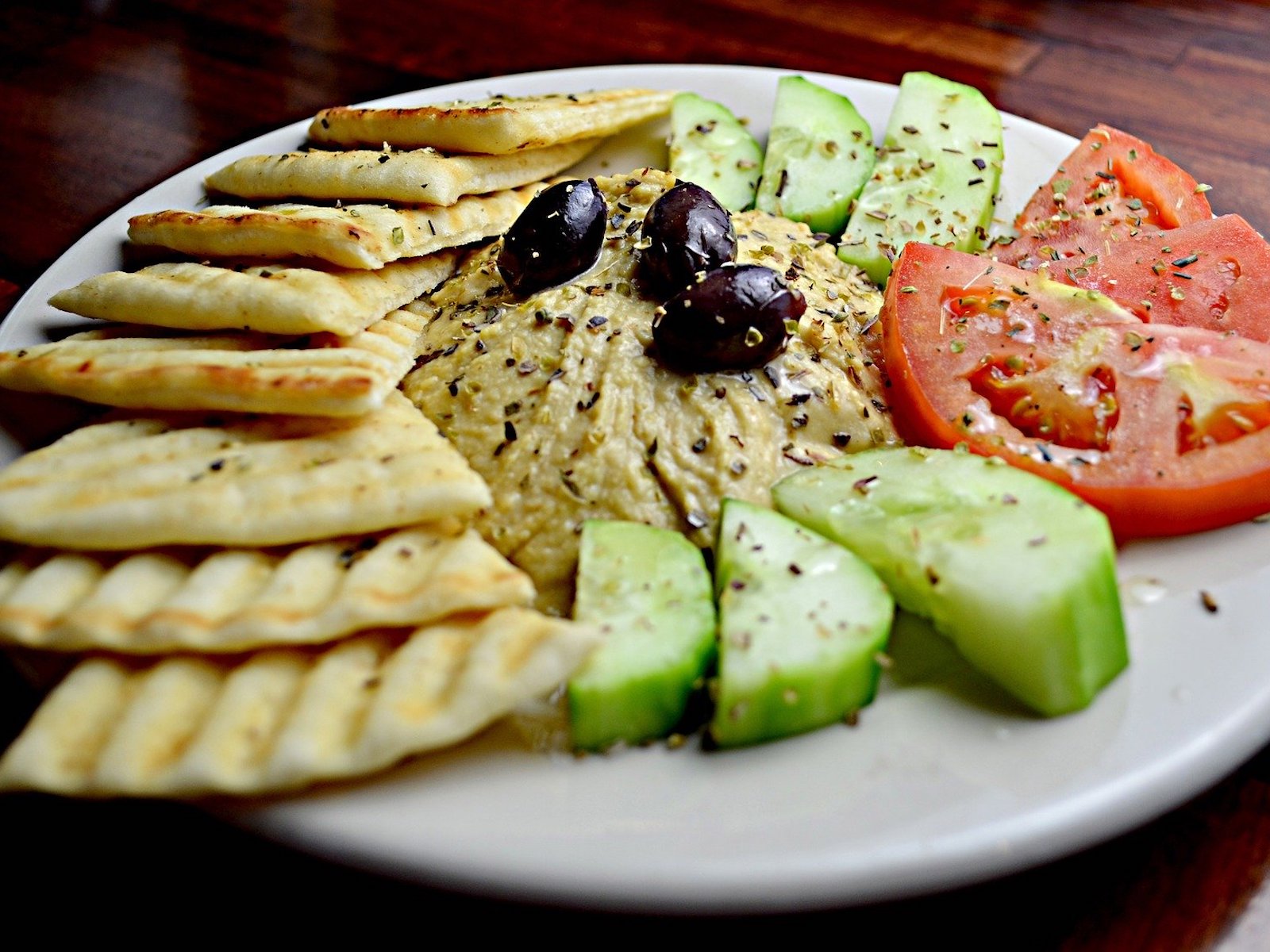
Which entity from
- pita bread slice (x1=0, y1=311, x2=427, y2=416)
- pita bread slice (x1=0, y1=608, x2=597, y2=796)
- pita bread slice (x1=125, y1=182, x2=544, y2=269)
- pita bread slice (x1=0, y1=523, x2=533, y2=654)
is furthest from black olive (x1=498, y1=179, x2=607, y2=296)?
pita bread slice (x1=0, y1=608, x2=597, y2=796)

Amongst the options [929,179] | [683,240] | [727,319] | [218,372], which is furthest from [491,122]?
[929,179]

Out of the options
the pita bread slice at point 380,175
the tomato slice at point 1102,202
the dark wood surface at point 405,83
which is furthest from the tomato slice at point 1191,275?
the pita bread slice at point 380,175

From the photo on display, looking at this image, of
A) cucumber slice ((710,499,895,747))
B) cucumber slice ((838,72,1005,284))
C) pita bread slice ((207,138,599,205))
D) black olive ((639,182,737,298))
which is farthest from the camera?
cucumber slice ((838,72,1005,284))

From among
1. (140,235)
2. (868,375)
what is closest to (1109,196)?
(868,375)

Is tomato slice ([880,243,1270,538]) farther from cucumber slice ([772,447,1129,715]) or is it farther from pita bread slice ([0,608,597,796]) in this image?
pita bread slice ([0,608,597,796])

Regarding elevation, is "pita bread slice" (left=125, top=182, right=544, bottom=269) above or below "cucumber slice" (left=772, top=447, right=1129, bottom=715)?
above

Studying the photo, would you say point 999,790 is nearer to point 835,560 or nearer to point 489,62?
point 835,560

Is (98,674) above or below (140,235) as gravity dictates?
below

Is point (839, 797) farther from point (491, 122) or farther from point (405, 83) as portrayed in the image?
point (405, 83)
